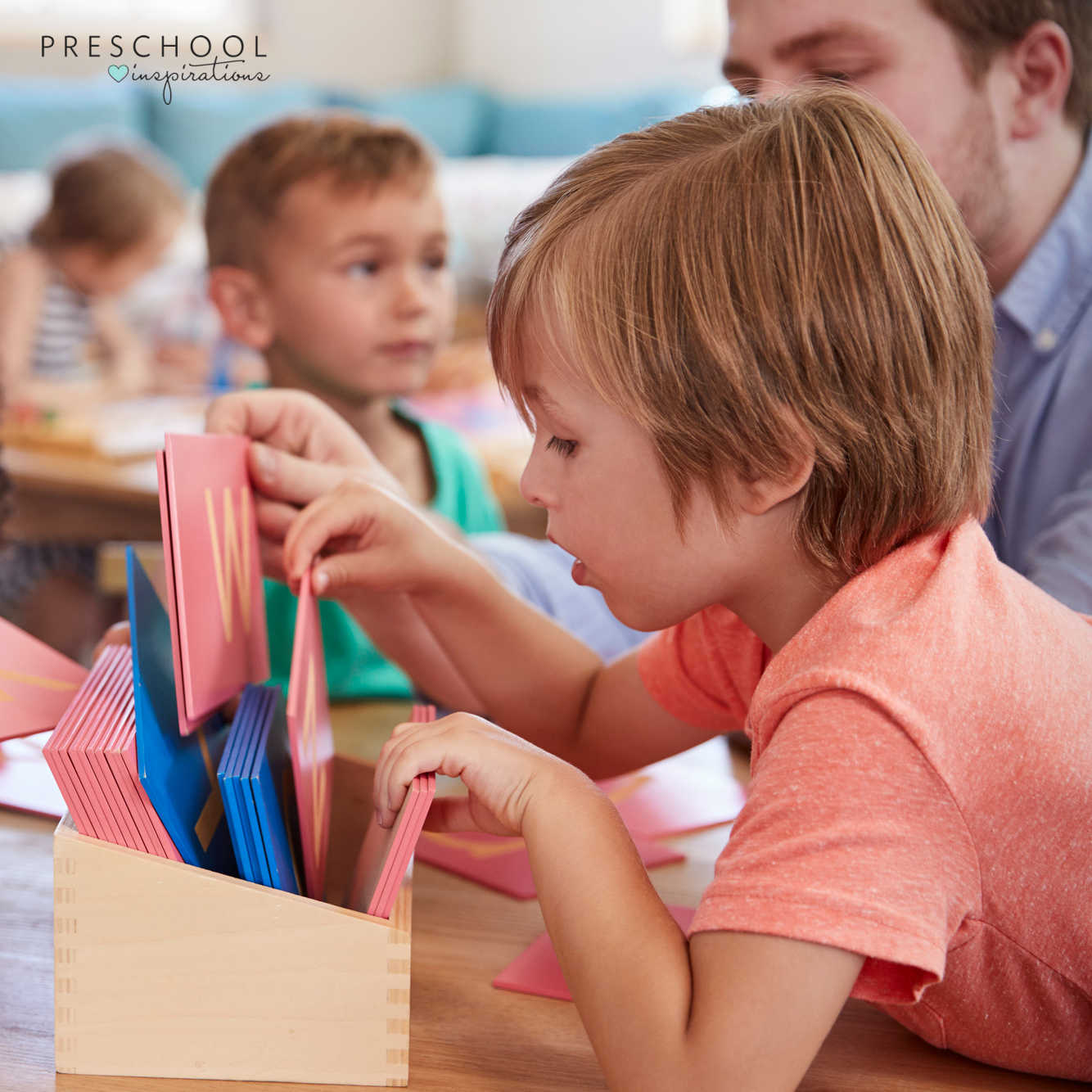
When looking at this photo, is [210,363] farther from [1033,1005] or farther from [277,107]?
[1033,1005]

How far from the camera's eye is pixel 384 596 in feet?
3.34

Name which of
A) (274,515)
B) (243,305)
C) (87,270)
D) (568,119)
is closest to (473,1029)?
(274,515)

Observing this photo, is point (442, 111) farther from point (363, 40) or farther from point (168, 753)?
point (168, 753)

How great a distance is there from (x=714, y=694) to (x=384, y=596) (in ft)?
0.95

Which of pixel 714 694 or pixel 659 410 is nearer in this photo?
pixel 659 410

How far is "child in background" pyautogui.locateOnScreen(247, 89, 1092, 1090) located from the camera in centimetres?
55

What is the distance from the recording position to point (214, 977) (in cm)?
60

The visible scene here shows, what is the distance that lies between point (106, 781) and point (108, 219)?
10.2 ft

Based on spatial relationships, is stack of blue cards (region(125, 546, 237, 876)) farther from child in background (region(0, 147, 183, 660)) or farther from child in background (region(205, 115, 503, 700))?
child in background (region(0, 147, 183, 660))

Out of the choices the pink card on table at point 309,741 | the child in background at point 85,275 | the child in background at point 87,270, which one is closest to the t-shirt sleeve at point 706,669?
the pink card on table at point 309,741

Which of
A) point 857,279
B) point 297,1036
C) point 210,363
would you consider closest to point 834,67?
point 857,279

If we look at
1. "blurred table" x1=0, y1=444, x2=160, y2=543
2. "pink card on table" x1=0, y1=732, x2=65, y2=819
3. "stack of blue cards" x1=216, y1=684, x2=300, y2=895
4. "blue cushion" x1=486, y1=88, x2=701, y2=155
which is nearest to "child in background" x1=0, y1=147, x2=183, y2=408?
"blurred table" x1=0, y1=444, x2=160, y2=543

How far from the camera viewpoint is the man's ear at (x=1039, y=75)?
3.83 feet

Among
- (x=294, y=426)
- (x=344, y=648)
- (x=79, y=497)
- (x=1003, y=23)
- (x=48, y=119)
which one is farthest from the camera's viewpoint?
(x=48, y=119)
